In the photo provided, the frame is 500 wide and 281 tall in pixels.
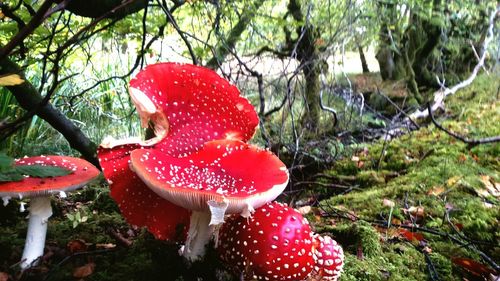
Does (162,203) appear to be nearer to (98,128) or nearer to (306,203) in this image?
(306,203)

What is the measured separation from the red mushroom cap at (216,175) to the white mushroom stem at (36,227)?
0.82 meters

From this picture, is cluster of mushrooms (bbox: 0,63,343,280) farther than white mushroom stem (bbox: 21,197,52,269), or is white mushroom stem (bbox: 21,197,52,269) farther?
white mushroom stem (bbox: 21,197,52,269)

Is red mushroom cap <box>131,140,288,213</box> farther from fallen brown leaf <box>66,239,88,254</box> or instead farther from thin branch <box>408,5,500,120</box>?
thin branch <box>408,5,500,120</box>

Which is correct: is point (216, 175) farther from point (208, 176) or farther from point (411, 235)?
A: point (411, 235)

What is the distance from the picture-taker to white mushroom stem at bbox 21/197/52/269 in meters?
2.23

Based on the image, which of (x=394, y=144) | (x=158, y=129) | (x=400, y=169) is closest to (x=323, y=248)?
(x=158, y=129)

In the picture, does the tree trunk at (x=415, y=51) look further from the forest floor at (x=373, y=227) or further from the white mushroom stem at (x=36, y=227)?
the white mushroom stem at (x=36, y=227)

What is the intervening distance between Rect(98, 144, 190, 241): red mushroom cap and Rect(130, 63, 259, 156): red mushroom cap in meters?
0.18

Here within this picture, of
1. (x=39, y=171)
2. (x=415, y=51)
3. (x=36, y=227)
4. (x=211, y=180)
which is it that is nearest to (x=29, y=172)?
(x=39, y=171)

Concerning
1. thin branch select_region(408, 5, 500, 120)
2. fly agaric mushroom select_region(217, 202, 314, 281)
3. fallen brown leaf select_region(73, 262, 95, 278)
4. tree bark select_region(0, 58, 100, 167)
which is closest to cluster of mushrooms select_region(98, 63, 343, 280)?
fly agaric mushroom select_region(217, 202, 314, 281)

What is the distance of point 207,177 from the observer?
1.79 m

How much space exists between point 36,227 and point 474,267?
95.3 inches

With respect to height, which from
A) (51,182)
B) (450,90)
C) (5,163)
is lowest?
(450,90)

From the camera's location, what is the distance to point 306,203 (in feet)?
12.1
